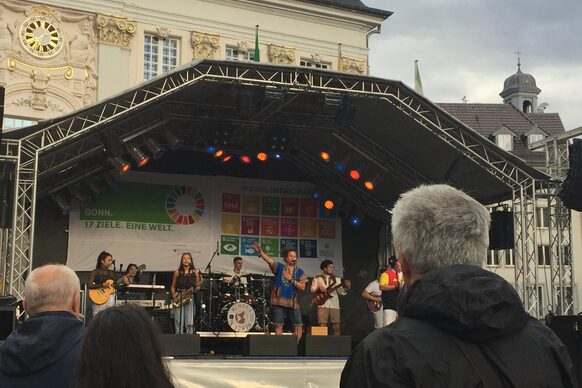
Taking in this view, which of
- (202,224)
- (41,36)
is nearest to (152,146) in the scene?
(202,224)

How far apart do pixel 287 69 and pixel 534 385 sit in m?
11.9

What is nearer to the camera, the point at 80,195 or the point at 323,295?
the point at 323,295

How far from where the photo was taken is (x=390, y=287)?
545 inches

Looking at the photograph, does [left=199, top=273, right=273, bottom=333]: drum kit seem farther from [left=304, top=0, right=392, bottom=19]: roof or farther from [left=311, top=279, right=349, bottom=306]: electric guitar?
[left=304, top=0, right=392, bottom=19]: roof

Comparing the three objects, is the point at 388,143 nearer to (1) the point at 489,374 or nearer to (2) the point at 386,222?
(2) the point at 386,222

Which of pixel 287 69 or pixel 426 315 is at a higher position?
pixel 287 69

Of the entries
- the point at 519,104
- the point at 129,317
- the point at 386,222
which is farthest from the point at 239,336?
the point at 519,104

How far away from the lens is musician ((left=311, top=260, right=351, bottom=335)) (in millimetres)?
14328

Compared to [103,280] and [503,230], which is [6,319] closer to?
[103,280]

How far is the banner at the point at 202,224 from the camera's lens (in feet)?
54.0

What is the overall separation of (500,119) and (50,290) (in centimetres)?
4868

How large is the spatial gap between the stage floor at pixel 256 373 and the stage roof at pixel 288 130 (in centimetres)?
529

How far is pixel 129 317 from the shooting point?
8.27 feet

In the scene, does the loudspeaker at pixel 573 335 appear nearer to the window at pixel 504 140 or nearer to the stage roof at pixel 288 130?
the stage roof at pixel 288 130
